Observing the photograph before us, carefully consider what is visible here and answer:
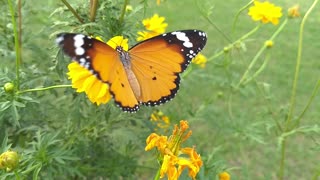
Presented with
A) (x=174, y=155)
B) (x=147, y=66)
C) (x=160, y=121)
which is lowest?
(x=160, y=121)

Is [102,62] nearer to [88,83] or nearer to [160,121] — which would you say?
[88,83]

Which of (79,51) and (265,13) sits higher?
(79,51)

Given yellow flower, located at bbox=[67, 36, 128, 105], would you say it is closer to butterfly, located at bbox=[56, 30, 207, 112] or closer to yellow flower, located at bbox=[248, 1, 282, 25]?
butterfly, located at bbox=[56, 30, 207, 112]

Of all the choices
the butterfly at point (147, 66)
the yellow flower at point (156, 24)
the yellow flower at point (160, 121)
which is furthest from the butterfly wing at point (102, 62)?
the yellow flower at point (156, 24)

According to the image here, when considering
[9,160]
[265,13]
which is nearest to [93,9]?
[9,160]

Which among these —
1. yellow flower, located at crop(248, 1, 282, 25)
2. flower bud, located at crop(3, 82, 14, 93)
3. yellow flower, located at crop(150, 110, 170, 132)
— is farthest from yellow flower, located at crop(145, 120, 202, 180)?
yellow flower, located at crop(248, 1, 282, 25)

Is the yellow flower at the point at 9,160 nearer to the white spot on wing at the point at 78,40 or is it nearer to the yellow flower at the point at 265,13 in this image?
the white spot on wing at the point at 78,40

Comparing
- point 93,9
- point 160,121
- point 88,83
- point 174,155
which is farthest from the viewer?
point 160,121
